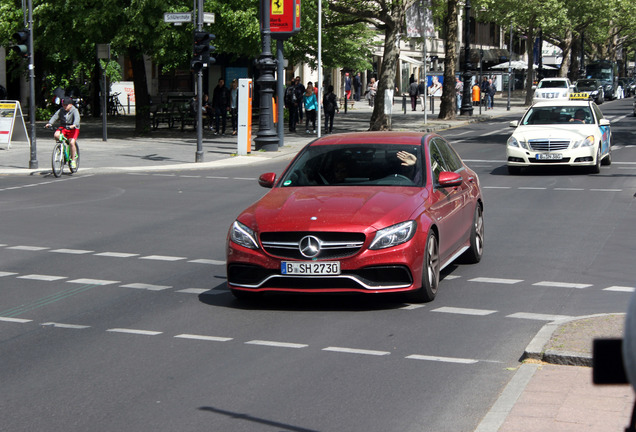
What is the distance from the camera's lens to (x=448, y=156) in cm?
1064

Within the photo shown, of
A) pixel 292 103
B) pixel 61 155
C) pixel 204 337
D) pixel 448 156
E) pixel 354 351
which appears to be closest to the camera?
pixel 354 351

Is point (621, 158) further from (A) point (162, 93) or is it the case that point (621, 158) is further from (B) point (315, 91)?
(A) point (162, 93)

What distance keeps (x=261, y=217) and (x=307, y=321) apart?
41.7 inches

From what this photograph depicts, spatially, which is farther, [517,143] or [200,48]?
[200,48]

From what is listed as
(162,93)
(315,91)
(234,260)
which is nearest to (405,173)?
(234,260)

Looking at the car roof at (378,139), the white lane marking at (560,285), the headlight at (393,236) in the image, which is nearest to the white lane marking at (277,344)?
the headlight at (393,236)

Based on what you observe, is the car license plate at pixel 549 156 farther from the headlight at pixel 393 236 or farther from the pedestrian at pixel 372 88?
the pedestrian at pixel 372 88

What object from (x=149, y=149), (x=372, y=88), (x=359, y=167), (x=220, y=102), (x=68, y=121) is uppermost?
(x=372, y=88)

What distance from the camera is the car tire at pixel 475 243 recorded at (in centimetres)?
1076

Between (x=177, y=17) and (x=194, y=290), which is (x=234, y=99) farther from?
(x=194, y=290)

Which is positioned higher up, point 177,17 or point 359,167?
point 177,17

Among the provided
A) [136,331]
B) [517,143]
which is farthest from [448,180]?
Result: [517,143]

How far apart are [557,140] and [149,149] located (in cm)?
1268

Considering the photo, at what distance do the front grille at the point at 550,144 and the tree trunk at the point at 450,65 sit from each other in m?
24.9
